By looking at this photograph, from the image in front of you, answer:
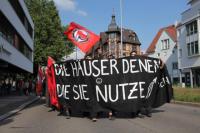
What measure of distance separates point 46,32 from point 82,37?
4944 cm

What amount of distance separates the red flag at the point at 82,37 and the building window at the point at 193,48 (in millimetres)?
37091

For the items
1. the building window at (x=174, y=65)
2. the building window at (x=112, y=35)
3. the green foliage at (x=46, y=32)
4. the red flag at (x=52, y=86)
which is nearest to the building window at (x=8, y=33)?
the green foliage at (x=46, y=32)

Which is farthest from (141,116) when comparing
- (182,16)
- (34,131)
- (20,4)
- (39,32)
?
(39,32)

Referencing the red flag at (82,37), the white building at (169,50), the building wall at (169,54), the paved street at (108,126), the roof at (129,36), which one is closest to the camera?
the paved street at (108,126)

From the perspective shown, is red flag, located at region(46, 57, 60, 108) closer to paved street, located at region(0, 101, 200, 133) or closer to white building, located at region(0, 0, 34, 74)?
paved street, located at region(0, 101, 200, 133)

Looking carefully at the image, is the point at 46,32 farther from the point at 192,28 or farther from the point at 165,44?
the point at 165,44

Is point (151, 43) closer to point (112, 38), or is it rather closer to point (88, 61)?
point (112, 38)

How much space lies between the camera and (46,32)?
212 feet

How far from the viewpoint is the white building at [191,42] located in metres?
51.1

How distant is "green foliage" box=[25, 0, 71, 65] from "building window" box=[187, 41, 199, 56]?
20325 millimetres

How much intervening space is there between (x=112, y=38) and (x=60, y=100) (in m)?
96.7

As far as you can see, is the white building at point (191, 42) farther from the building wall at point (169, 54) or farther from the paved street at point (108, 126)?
the paved street at point (108, 126)

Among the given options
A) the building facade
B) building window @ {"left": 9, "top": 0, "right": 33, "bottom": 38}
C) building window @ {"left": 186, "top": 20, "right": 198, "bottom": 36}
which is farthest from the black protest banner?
the building facade

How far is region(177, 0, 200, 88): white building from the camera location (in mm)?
51125
